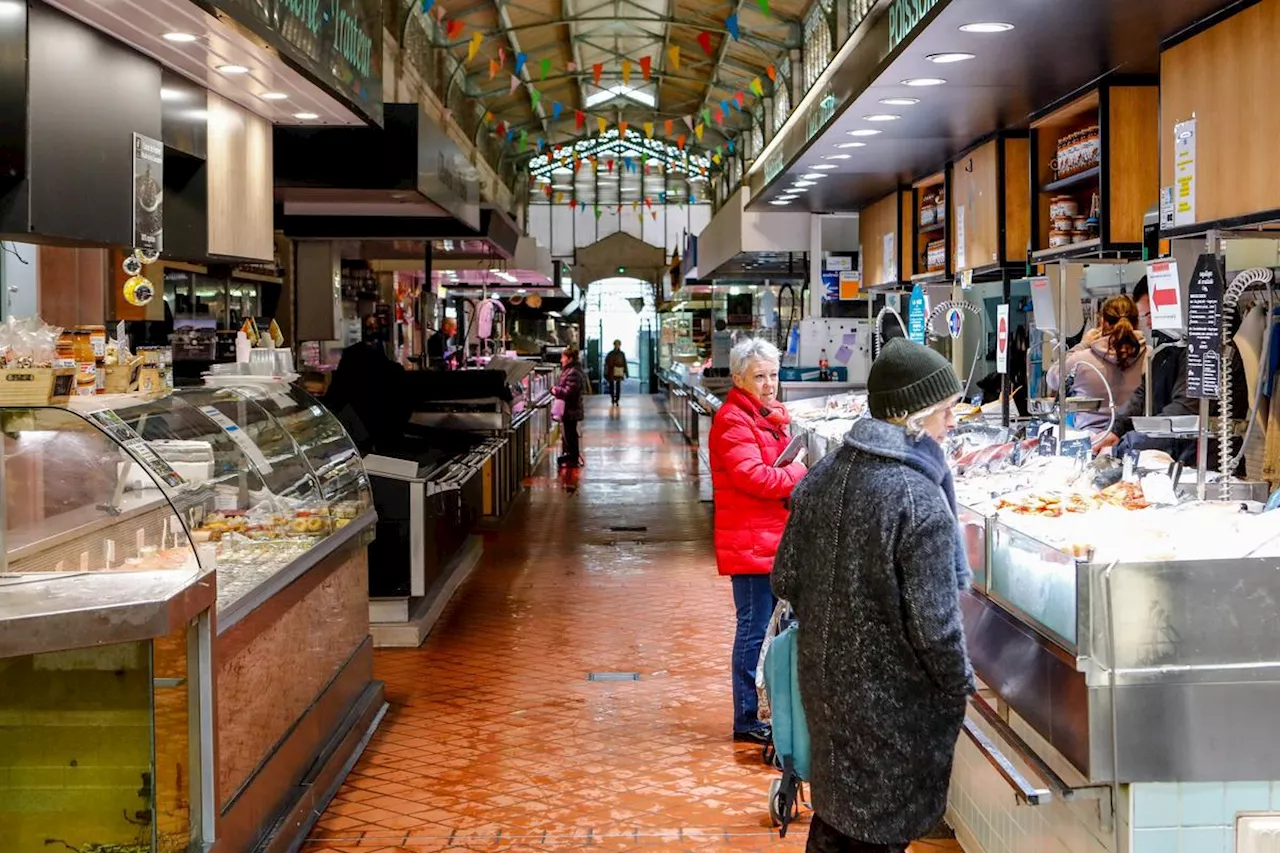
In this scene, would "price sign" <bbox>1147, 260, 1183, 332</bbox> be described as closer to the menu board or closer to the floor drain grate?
the menu board

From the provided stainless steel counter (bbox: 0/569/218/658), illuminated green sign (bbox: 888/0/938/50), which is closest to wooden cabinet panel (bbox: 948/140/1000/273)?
illuminated green sign (bbox: 888/0/938/50)

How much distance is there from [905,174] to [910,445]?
6684 mm

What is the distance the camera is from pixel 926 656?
302cm

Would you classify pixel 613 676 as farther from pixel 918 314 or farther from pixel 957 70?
pixel 918 314

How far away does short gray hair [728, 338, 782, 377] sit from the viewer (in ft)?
17.9

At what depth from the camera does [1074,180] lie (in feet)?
21.0

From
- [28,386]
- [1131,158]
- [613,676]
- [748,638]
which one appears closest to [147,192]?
[28,386]

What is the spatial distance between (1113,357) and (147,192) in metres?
4.66

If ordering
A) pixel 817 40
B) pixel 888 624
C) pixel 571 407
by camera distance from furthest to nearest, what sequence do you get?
pixel 817 40, pixel 571 407, pixel 888 624

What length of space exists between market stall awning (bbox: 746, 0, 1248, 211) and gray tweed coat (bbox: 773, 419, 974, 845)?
227 centimetres

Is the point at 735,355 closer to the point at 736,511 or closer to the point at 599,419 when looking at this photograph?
the point at 736,511

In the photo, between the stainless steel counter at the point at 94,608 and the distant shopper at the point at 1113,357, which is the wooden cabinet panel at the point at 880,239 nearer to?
the distant shopper at the point at 1113,357

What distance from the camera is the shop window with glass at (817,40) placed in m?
15.8

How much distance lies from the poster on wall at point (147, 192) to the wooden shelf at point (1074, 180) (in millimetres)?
3856
